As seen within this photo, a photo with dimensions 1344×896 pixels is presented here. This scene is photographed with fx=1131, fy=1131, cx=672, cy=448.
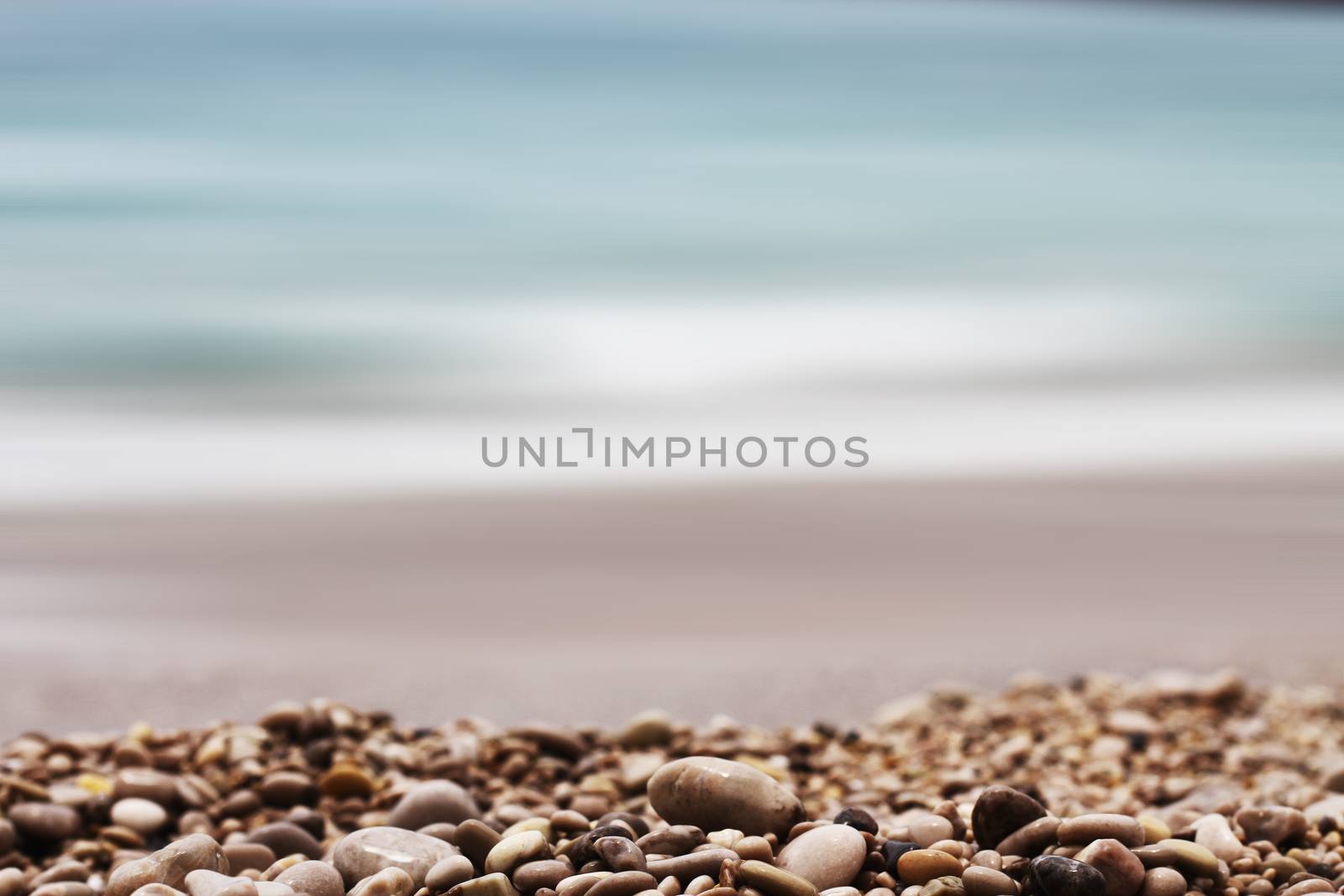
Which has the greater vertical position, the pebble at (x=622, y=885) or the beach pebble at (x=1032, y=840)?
the beach pebble at (x=1032, y=840)

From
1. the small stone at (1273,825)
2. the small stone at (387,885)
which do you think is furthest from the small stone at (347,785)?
the small stone at (1273,825)

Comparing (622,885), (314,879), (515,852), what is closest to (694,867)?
(622,885)

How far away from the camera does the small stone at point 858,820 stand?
1.28 metres

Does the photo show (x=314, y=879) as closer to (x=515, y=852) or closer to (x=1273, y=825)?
(x=515, y=852)

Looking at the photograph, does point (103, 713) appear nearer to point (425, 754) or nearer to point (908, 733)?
point (425, 754)

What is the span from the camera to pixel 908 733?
6.32 ft

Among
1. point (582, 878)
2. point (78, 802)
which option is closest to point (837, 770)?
point (582, 878)

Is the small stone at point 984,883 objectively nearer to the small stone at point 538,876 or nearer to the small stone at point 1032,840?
the small stone at point 1032,840

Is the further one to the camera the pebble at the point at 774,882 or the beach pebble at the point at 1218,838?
the beach pebble at the point at 1218,838

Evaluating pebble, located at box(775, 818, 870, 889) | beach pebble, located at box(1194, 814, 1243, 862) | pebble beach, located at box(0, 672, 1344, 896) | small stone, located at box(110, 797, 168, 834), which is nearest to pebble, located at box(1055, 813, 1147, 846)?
pebble beach, located at box(0, 672, 1344, 896)

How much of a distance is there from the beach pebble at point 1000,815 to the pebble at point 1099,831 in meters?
0.04

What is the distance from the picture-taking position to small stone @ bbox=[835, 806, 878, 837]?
1.28 meters

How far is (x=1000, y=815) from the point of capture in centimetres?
125

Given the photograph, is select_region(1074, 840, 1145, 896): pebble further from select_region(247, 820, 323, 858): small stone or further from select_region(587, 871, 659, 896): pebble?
select_region(247, 820, 323, 858): small stone
